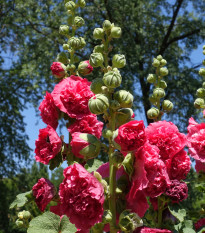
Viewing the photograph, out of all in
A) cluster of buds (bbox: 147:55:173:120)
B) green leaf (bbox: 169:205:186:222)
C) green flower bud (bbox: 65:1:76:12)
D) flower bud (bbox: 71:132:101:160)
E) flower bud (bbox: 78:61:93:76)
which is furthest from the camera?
green flower bud (bbox: 65:1:76:12)

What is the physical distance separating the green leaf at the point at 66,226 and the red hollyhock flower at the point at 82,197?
0.16 metres

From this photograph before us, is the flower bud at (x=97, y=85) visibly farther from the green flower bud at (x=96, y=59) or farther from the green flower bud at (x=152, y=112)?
the green flower bud at (x=152, y=112)

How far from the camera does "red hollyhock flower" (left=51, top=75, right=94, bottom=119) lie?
3.85 feet

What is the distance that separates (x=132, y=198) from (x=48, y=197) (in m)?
0.34

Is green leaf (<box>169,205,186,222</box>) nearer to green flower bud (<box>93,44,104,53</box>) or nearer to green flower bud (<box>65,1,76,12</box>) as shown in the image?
green flower bud (<box>93,44,104,53</box>)

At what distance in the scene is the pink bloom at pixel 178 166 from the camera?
3.23 feet

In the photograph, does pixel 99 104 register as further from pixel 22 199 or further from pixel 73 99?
pixel 22 199

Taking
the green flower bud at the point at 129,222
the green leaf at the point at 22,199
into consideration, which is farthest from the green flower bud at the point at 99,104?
the green leaf at the point at 22,199

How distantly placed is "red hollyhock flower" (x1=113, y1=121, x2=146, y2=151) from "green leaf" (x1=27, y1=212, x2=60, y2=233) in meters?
0.34

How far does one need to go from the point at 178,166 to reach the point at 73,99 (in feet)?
1.32

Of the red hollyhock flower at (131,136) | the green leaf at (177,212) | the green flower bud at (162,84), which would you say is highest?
the green flower bud at (162,84)

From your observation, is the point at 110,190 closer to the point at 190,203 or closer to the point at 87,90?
the point at 87,90

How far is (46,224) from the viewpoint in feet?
3.30

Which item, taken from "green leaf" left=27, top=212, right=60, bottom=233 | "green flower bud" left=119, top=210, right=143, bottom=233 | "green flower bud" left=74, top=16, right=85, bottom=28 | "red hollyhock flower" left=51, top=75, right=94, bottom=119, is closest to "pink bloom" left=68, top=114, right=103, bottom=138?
"red hollyhock flower" left=51, top=75, right=94, bottom=119
